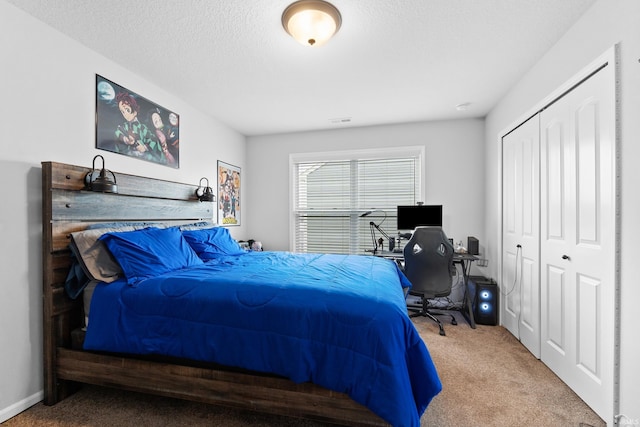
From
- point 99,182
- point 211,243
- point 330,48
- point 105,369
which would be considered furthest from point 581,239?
point 99,182

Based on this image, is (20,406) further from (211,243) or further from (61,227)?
(211,243)

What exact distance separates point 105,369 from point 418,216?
3454mm

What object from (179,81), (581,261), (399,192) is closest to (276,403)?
(581,261)

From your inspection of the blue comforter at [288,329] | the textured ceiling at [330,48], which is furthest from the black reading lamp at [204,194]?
the blue comforter at [288,329]

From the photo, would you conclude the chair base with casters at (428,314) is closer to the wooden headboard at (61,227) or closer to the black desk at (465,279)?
the black desk at (465,279)

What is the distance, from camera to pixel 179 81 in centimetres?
282

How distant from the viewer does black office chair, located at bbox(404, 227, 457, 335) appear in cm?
304

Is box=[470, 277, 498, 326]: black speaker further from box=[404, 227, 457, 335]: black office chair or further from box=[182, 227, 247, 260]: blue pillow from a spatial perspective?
box=[182, 227, 247, 260]: blue pillow

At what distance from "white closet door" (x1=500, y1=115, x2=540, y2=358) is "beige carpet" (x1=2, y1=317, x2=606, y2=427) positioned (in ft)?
1.62

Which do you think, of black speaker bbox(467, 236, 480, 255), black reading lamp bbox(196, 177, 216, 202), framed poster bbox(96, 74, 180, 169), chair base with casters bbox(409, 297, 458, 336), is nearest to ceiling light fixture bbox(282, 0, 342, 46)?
framed poster bbox(96, 74, 180, 169)

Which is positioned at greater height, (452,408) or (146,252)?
(146,252)

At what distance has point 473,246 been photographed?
3.59m
